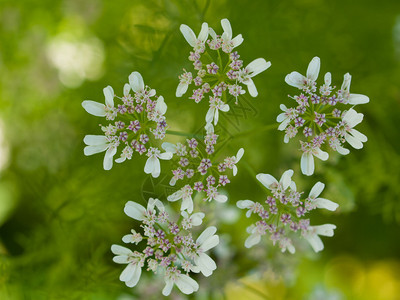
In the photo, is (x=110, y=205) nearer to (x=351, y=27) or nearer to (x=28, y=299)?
(x=28, y=299)

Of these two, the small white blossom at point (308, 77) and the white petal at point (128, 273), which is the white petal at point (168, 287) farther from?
the small white blossom at point (308, 77)

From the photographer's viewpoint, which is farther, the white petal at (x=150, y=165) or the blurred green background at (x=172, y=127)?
the blurred green background at (x=172, y=127)

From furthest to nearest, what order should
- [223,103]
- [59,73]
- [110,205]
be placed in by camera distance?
[59,73], [110,205], [223,103]

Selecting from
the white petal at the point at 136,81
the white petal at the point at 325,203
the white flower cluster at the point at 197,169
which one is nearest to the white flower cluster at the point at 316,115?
the white petal at the point at 325,203

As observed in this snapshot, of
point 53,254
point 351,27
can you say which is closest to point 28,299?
point 53,254

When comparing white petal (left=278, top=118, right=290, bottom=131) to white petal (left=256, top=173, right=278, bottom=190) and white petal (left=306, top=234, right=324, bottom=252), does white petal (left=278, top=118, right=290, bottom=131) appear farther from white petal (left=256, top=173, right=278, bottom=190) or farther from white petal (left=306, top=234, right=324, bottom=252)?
white petal (left=306, top=234, right=324, bottom=252)

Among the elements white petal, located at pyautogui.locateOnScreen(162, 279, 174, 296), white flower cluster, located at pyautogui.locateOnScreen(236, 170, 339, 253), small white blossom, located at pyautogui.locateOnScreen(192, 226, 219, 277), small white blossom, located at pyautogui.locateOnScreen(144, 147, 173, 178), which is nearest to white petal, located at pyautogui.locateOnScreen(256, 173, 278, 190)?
white flower cluster, located at pyautogui.locateOnScreen(236, 170, 339, 253)
